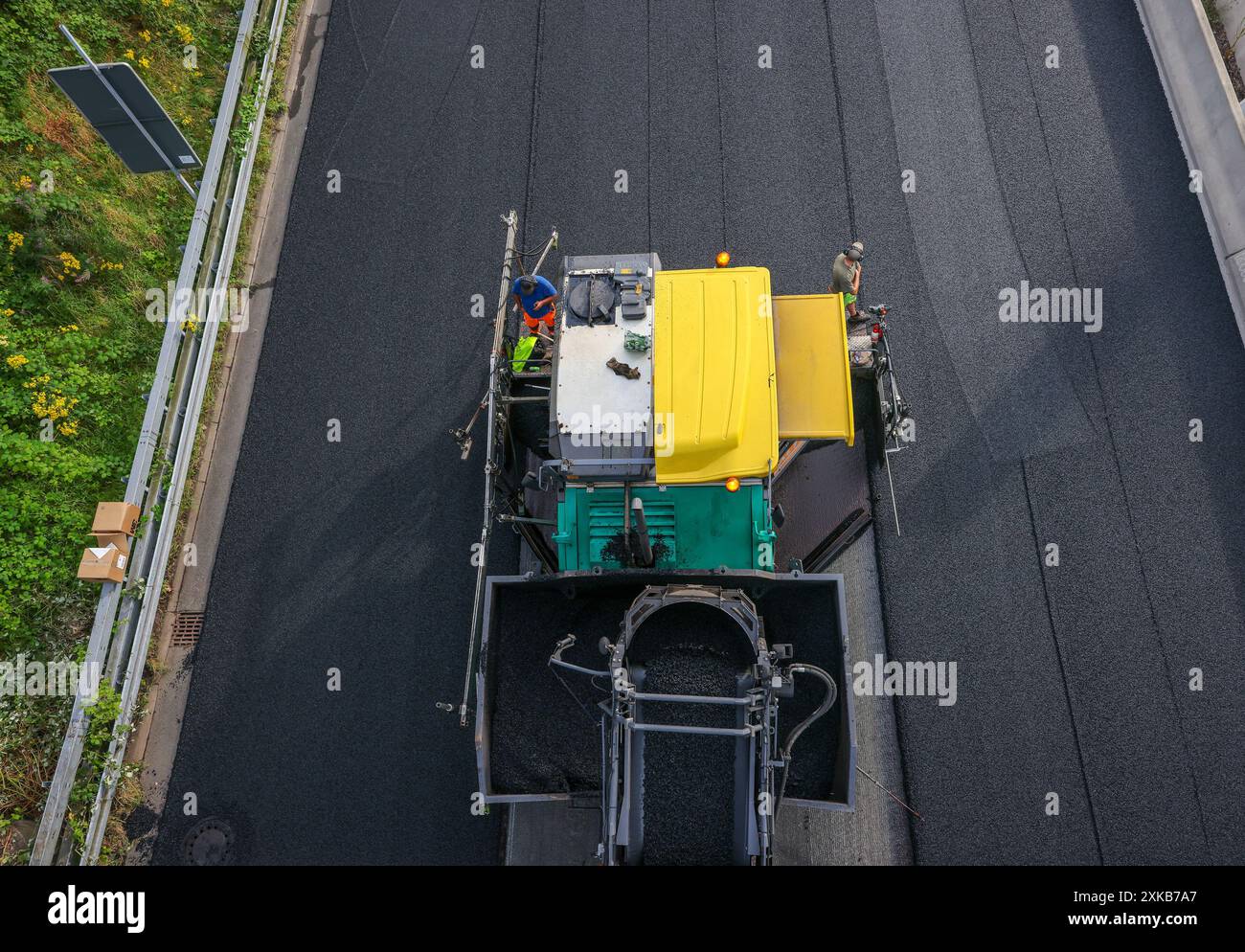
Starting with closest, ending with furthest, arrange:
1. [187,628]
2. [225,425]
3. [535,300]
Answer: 1. [535,300]
2. [187,628]
3. [225,425]

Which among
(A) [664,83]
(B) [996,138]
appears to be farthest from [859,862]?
(A) [664,83]

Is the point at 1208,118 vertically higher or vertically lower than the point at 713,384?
higher

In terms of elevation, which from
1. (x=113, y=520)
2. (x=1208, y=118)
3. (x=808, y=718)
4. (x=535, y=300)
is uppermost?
(x=1208, y=118)

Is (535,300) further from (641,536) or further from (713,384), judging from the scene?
(641,536)

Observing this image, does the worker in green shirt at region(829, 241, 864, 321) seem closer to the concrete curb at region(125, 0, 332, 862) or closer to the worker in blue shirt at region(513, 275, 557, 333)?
the worker in blue shirt at region(513, 275, 557, 333)

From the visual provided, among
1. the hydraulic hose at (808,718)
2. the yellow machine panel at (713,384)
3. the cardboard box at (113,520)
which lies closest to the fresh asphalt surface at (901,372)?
the cardboard box at (113,520)

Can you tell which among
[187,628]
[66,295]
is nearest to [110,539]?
[187,628]

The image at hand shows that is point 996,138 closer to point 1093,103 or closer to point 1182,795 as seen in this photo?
point 1093,103

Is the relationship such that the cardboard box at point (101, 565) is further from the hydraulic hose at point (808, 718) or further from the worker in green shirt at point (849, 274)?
the worker in green shirt at point (849, 274)
